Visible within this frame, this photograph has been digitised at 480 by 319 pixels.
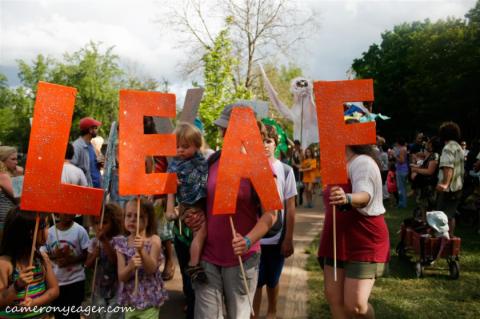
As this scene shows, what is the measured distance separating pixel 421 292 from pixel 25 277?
4.34 meters

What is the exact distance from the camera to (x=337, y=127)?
3.20 m

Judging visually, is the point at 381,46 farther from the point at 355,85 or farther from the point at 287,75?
the point at 355,85

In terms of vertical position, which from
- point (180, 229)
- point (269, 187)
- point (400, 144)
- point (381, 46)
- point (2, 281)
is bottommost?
point (2, 281)

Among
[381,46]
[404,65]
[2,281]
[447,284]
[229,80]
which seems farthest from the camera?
[381,46]

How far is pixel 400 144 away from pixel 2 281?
38.6ft

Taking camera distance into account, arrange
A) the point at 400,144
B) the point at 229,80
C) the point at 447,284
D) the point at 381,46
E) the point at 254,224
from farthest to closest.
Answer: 1. the point at 381,46
2. the point at 229,80
3. the point at 400,144
4. the point at 447,284
5. the point at 254,224

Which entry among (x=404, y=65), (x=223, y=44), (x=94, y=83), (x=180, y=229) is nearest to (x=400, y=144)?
(x=223, y=44)

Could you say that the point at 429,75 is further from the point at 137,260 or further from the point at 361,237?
the point at 137,260

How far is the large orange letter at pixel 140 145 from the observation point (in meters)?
3.04

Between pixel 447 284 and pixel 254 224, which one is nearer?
pixel 254 224

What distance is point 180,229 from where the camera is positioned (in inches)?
158

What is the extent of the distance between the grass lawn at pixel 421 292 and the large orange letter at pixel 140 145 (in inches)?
97.8

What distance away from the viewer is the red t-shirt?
2896 millimetres

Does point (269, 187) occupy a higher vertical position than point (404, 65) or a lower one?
lower
